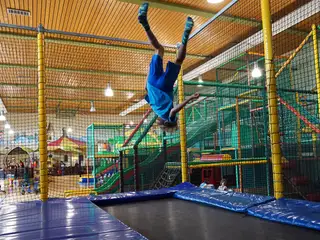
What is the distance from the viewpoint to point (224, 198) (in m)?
2.88

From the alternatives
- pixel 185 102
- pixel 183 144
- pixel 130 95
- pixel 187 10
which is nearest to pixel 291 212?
pixel 185 102

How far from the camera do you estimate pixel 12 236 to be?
1754 millimetres

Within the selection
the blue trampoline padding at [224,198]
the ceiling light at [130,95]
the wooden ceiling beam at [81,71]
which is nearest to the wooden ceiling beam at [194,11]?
the blue trampoline padding at [224,198]

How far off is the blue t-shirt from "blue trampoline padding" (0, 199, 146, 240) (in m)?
1.10

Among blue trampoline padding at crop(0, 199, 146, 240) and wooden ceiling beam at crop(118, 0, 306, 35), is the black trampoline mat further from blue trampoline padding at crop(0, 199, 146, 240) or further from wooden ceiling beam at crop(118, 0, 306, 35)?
wooden ceiling beam at crop(118, 0, 306, 35)

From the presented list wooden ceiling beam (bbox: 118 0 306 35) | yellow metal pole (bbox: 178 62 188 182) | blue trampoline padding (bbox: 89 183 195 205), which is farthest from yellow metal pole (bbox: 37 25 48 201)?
wooden ceiling beam (bbox: 118 0 306 35)

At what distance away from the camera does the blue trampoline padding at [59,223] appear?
5.69 feet

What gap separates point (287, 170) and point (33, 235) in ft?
14.1

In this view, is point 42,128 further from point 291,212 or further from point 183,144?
point 291,212

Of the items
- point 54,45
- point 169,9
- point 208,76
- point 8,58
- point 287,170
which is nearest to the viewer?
point 287,170

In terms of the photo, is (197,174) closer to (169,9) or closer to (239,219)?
(169,9)

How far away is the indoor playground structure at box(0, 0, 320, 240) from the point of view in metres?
2.21

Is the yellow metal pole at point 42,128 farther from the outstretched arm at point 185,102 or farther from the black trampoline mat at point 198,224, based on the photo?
the outstretched arm at point 185,102

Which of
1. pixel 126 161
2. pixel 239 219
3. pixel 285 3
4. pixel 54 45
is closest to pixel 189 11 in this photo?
pixel 285 3
